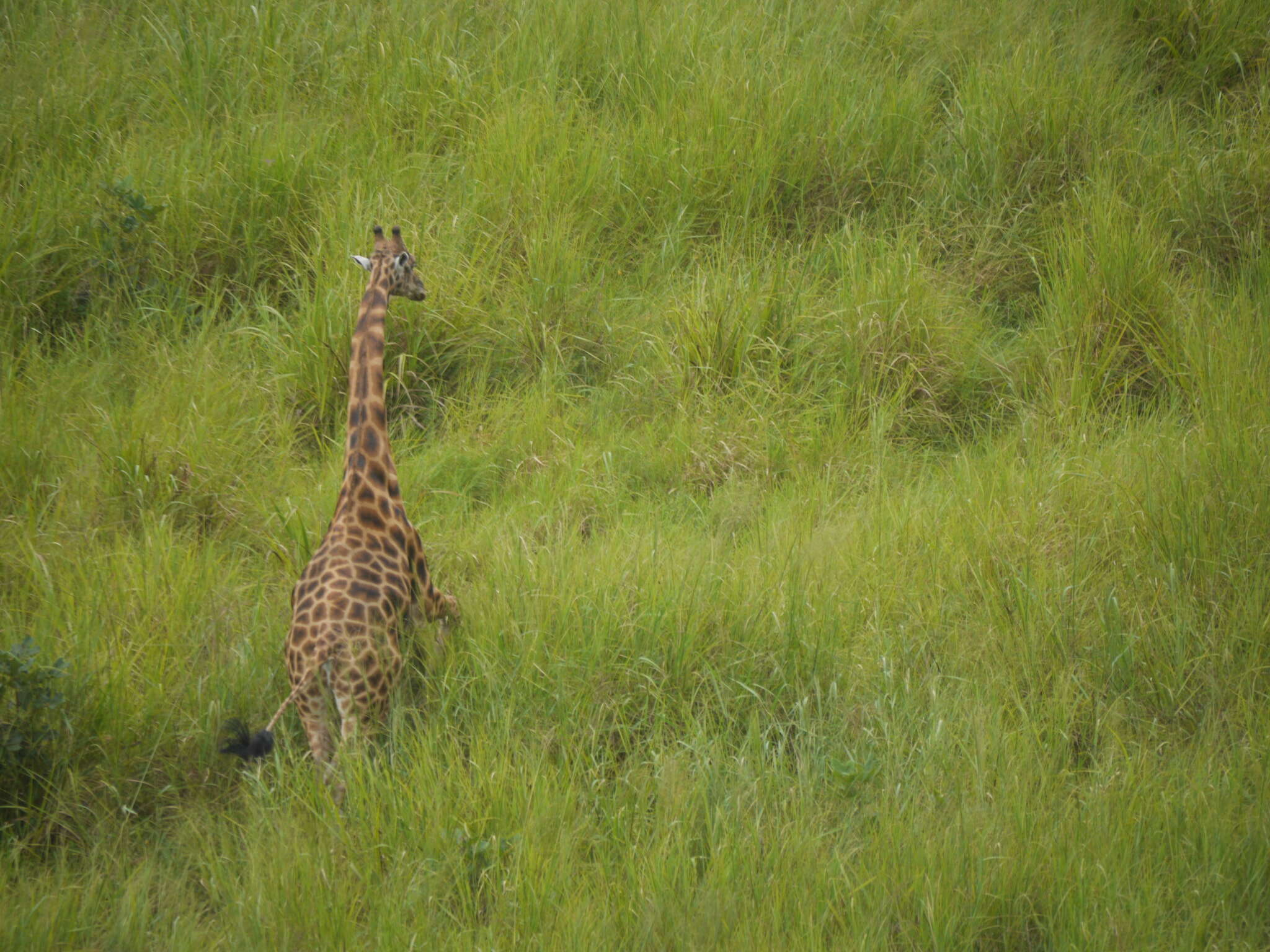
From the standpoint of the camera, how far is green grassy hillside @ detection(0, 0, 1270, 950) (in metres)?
3.31

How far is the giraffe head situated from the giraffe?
0.72 feet

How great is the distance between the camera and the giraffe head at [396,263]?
4.79 m

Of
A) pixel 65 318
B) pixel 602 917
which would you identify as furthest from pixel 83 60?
pixel 602 917

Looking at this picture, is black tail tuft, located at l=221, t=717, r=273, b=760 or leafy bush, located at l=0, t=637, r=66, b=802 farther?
leafy bush, located at l=0, t=637, r=66, b=802

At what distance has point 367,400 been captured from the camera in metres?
4.34

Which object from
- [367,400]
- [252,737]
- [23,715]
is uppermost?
[367,400]

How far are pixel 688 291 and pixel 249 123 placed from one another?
2.68 meters

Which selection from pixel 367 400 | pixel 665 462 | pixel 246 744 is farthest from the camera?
pixel 665 462

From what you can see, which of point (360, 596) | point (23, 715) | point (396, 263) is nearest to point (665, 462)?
point (396, 263)

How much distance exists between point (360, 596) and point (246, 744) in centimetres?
62

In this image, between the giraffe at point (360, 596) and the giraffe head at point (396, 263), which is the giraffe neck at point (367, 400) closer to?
the giraffe at point (360, 596)

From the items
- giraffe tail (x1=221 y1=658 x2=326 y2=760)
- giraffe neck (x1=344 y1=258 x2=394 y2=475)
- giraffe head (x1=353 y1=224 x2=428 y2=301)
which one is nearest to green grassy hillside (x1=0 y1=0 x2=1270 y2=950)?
giraffe tail (x1=221 y1=658 x2=326 y2=760)

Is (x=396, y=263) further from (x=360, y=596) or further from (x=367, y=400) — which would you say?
(x=360, y=596)

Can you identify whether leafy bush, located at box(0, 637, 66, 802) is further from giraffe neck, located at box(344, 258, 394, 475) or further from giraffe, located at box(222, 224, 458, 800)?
giraffe neck, located at box(344, 258, 394, 475)
